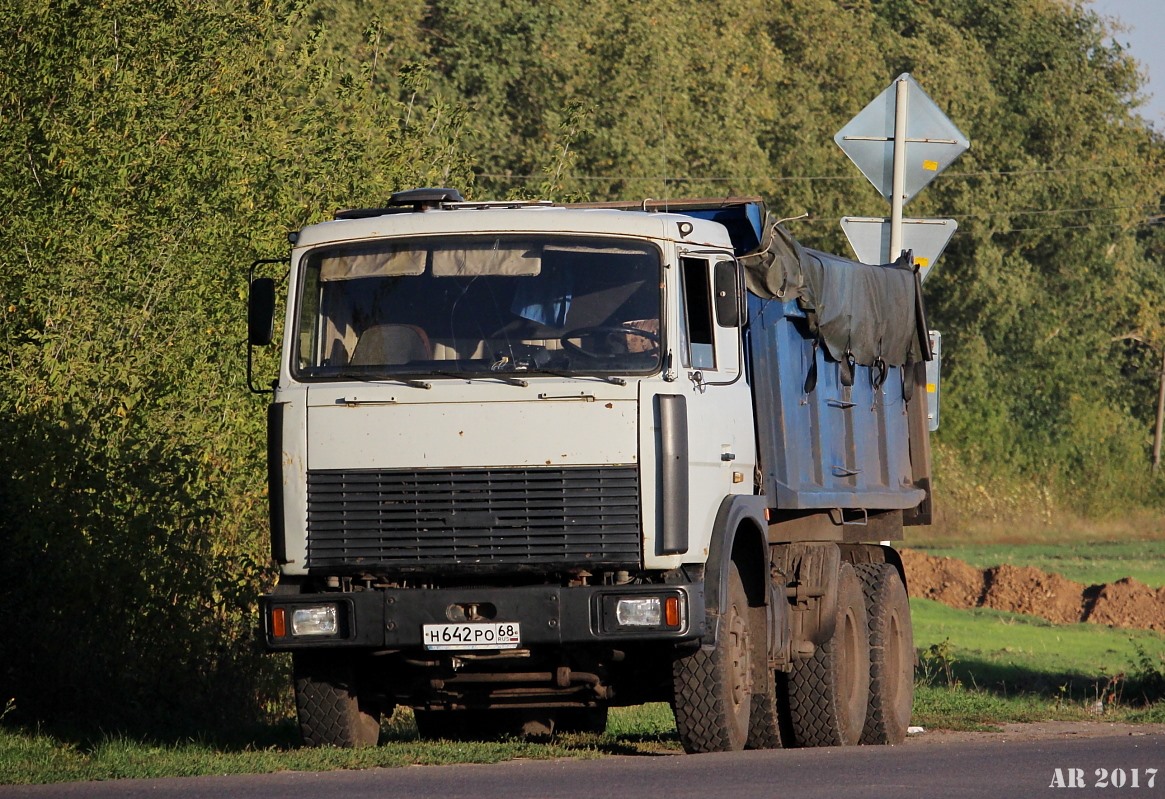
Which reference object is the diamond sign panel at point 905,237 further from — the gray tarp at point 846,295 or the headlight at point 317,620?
the headlight at point 317,620

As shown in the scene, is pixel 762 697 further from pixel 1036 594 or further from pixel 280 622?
pixel 1036 594

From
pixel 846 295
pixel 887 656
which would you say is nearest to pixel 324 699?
pixel 846 295

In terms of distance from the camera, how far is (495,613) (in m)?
9.98

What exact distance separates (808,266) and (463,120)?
9.97 meters

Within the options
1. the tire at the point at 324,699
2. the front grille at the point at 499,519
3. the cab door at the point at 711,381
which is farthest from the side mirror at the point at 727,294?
the tire at the point at 324,699

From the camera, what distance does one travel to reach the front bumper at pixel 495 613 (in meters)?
9.90

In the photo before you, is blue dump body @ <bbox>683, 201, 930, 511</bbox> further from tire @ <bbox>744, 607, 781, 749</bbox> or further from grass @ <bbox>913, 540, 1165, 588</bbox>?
grass @ <bbox>913, 540, 1165, 588</bbox>

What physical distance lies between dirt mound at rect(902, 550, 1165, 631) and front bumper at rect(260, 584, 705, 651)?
23058 mm

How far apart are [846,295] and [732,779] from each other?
5184mm

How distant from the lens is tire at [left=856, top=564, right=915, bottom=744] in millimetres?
13984

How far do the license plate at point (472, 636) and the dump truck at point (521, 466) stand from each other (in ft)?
0.04

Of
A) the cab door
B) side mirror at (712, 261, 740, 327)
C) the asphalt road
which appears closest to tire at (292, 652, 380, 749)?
the asphalt road

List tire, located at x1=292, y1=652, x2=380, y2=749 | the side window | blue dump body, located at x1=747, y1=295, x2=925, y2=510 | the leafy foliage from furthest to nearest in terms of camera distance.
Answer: the leafy foliage < blue dump body, located at x1=747, y1=295, x2=925, y2=510 < tire, located at x1=292, y1=652, x2=380, y2=749 < the side window

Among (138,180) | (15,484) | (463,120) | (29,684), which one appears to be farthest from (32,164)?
(463,120)
